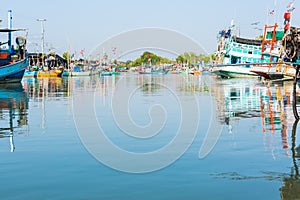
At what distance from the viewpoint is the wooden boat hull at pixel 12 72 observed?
50.3 m

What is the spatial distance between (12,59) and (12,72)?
9.58ft

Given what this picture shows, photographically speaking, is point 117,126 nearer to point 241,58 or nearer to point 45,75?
point 241,58

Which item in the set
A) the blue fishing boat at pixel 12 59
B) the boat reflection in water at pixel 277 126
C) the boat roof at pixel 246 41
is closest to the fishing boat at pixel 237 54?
the boat roof at pixel 246 41

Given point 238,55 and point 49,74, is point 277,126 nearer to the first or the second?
point 238,55

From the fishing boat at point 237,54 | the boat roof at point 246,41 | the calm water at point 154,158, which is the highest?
the boat roof at point 246,41

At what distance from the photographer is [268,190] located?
Result: 677cm

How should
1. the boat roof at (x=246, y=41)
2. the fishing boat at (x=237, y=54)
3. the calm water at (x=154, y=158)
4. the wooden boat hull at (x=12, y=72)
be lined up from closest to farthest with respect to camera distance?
1. the calm water at (x=154, y=158)
2. the wooden boat hull at (x=12, y=72)
3. the fishing boat at (x=237, y=54)
4. the boat roof at (x=246, y=41)

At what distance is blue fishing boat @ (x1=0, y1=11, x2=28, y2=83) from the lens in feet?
166

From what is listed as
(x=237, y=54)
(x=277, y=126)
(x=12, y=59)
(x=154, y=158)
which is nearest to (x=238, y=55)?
(x=237, y=54)

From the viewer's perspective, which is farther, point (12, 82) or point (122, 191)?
point (12, 82)

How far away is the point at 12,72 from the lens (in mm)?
51656

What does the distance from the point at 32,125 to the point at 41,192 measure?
307 inches

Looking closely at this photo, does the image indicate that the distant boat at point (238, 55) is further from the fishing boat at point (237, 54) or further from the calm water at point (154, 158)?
the calm water at point (154, 158)

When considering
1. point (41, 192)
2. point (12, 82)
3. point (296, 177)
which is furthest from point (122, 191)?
point (12, 82)
